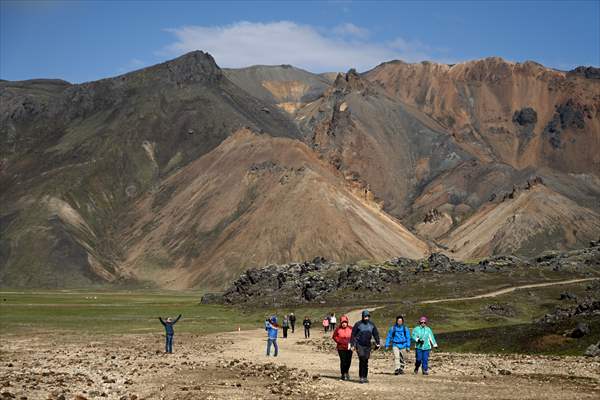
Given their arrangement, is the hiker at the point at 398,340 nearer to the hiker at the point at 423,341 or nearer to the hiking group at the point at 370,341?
the hiking group at the point at 370,341

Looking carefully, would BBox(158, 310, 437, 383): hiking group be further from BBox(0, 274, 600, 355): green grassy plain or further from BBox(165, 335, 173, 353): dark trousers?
BBox(165, 335, 173, 353): dark trousers

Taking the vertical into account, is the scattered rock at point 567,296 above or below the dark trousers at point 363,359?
above

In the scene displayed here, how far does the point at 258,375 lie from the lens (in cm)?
3494

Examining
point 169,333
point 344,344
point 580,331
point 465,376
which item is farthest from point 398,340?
point 169,333

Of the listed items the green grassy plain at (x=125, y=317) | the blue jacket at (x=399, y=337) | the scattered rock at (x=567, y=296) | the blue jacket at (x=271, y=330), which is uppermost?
the scattered rock at (x=567, y=296)

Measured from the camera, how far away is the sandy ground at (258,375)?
28.4 meters

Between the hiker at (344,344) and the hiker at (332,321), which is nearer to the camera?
the hiker at (344,344)

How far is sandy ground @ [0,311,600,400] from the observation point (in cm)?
2844

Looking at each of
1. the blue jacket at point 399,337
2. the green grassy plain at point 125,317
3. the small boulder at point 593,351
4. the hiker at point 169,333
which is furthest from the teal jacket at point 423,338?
the green grassy plain at point 125,317

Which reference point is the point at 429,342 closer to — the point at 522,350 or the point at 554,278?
the point at 522,350

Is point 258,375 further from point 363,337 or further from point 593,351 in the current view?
point 593,351

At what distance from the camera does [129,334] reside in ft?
220

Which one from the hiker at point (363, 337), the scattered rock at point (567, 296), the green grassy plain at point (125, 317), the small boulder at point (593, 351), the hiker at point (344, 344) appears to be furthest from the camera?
the scattered rock at point (567, 296)

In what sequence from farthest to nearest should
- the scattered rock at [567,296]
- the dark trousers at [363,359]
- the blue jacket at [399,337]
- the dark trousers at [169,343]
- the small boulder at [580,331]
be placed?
the scattered rock at [567,296] < the dark trousers at [169,343] < the small boulder at [580,331] < the blue jacket at [399,337] < the dark trousers at [363,359]
